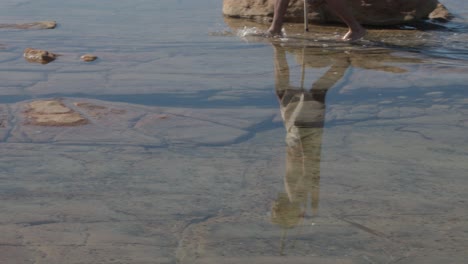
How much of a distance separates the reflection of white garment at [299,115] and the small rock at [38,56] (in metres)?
2.13

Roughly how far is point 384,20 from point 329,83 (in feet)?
8.61

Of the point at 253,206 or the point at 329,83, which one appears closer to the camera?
the point at 253,206

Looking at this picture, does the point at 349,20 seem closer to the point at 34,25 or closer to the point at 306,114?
the point at 306,114

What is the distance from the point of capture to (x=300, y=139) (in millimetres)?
4742

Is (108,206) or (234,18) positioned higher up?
(108,206)

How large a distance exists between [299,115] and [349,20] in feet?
8.36

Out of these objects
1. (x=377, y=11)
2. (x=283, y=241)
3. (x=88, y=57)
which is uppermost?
(x=283, y=241)

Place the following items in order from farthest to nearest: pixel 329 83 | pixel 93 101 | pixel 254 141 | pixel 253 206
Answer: pixel 329 83 → pixel 93 101 → pixel 254 141 → pixel 253 206

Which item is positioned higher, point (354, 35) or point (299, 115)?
point (299, 115)

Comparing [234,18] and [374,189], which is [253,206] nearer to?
[374,189]

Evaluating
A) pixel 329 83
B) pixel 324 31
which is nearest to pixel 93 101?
pixel 329 83

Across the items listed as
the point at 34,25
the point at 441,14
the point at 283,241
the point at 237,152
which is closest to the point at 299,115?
the point at 237,152

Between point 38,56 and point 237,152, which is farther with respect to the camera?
point 38,56

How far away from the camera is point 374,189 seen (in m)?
4.05
